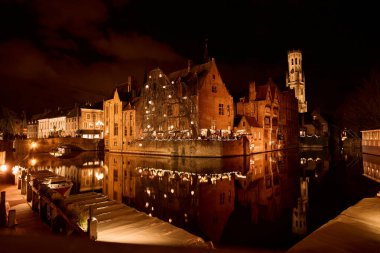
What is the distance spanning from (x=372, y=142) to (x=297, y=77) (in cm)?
7692

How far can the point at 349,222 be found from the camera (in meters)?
9.23

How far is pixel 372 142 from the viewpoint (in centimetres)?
4738

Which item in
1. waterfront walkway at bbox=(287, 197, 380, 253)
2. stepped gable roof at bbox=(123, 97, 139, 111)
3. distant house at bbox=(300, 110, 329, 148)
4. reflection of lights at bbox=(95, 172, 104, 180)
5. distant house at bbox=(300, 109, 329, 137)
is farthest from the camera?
distant house at bbox=(300, 109, 329, 137)

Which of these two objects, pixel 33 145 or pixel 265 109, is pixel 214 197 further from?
pixel 33 145

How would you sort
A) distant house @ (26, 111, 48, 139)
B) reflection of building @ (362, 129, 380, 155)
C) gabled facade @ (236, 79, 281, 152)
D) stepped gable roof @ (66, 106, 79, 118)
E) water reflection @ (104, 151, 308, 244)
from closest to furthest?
water reflection @ (104, 151, 308, 244) → reflection of building @ (362, 129, 380, 155) → gabled facade @ (236, 79, 281, 152) → stepped gable roof @ (66, 106, 79, 118) → distant house @ (26, 111, 48, 139)

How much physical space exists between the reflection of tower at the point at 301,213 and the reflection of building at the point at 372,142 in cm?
3352

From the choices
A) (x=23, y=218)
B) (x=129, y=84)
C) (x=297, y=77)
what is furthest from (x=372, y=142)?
(x=297, y=77)

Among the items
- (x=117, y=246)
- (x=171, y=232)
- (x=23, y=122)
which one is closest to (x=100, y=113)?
(x=23, y=122)

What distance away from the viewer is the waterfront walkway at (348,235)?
6941 mm

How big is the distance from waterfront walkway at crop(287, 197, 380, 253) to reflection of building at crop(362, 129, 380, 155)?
42212 mm

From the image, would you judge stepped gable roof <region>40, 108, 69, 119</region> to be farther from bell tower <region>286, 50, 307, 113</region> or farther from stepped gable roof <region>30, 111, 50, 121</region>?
bell tower <region>286, 50, 307, 113</region>

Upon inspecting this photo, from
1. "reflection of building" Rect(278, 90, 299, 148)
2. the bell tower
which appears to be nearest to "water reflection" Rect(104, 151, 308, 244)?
"reflection of building" Rect(278, 90, 299, 148)

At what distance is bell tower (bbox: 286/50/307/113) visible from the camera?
4510 inches

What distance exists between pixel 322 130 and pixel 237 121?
42084mm
